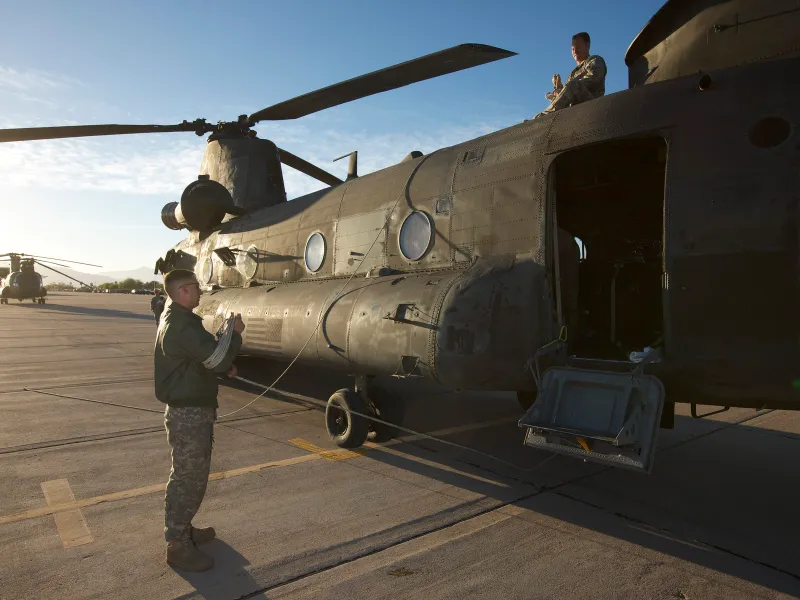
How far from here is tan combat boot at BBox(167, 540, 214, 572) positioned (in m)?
3.52

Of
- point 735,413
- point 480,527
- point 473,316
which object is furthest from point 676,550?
point 735,413

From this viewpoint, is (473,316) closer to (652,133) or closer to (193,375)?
(652,133)

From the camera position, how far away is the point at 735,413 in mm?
8289

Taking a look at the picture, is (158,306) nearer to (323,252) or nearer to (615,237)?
(323,252)

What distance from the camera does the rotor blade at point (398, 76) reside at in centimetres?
670

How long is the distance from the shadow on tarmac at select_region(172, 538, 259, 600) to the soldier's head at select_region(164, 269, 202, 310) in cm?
175

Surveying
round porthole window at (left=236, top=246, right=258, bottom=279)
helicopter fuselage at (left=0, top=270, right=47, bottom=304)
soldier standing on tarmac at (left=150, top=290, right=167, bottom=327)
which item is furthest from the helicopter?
round porthole window at (left=236, top=246, right=258, bottom=279)

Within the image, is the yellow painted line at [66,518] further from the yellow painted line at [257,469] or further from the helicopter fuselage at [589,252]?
the helicopter fuselage at [589,252]

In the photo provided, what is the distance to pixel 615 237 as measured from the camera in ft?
24.6

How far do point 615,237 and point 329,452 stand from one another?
479 centimetres

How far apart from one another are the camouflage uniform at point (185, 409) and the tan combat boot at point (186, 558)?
45mm

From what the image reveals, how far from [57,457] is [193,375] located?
3.32 m

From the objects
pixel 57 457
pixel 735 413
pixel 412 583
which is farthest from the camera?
pixel 735 413

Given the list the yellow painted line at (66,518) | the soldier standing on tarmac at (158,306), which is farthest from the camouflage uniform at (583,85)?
the soldier standing on tarmac at (158,306)
